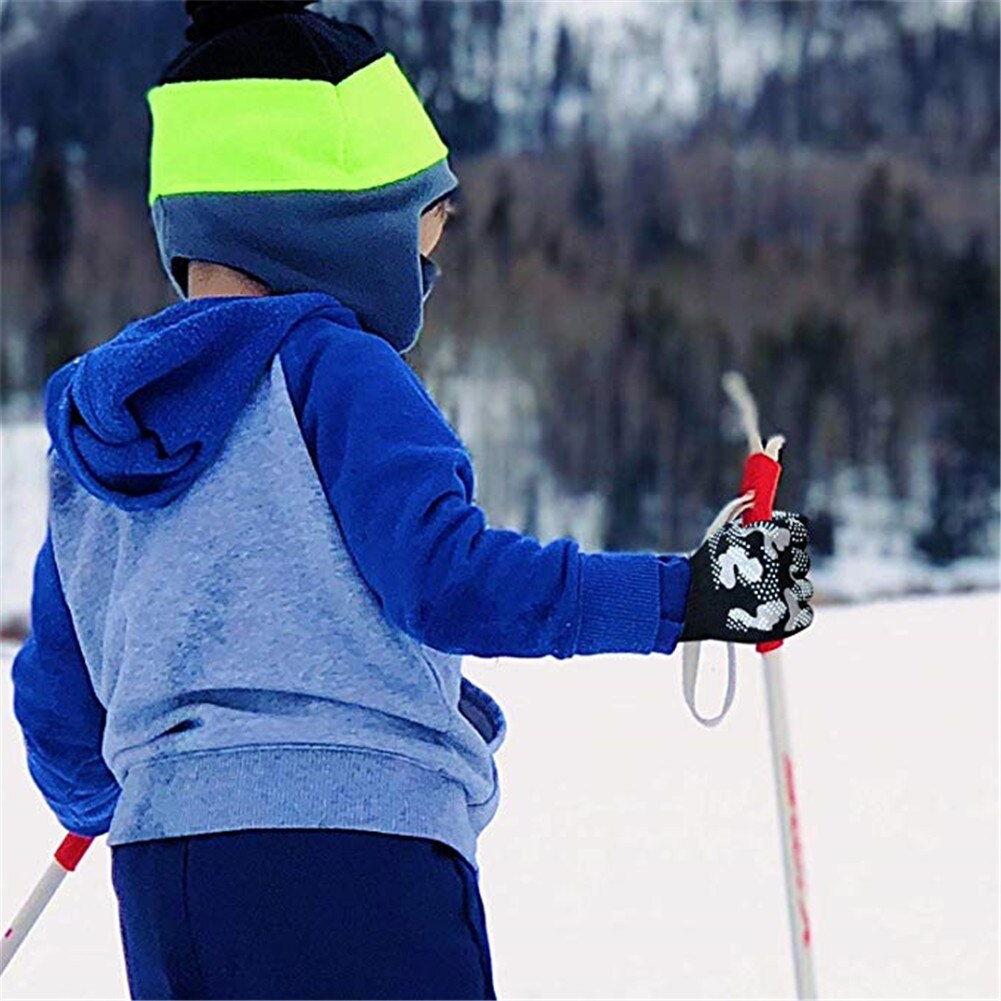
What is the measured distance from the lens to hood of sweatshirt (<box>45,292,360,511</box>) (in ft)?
2.78

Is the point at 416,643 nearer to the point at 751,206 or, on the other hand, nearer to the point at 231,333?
the point at 231,333

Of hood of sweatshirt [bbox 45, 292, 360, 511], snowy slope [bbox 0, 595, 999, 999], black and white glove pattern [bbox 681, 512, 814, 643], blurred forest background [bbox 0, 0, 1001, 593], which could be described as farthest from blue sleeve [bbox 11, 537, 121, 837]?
blurred forest background [bbox 0, 0, 1001, 593]

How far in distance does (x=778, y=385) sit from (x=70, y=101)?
7.95 feet

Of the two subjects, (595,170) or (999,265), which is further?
(999,265)

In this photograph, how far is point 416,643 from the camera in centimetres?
86

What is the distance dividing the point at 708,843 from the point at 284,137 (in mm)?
1533

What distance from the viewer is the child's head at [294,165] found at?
90 cm

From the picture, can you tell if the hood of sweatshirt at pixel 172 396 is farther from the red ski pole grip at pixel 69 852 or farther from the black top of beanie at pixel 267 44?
the red ski pole grip at pixel 69 852

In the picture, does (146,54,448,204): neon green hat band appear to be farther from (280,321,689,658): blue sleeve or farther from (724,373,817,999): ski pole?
(724,373,817,999): ski pole

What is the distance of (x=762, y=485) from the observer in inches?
37.5

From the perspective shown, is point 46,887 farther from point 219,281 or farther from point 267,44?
point 267,44

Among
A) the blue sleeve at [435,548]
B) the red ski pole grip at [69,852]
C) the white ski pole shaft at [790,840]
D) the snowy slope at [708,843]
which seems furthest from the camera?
the snowy slope at [708,843]

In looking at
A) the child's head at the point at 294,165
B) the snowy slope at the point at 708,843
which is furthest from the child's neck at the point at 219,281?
the snowy slope at the point at 708,843

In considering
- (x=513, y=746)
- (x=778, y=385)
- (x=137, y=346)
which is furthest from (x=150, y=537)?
(x=778, y=385)
